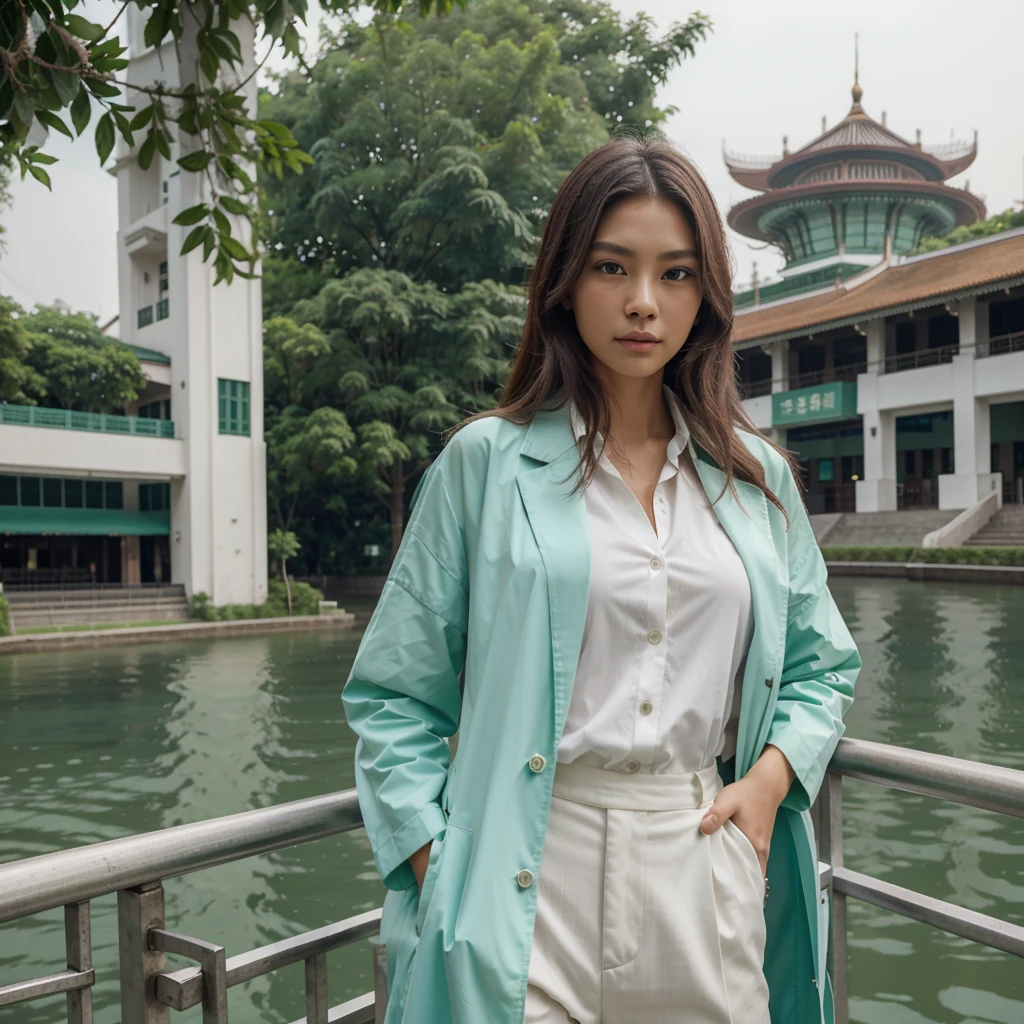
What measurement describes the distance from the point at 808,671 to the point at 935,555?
18.1 m

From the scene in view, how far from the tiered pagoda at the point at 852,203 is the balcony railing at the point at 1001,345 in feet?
22.5

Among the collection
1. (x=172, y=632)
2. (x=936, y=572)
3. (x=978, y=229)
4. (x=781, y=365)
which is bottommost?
(x=172, y=632)

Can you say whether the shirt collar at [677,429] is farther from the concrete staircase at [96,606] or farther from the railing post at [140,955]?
the concrete staircase at [96,606]

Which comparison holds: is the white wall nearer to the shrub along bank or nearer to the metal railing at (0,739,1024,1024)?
the shrub along bank

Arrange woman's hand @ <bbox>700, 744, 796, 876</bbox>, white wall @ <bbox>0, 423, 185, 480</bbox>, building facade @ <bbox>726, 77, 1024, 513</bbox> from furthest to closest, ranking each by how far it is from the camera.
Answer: building facade @ <bbox>726, 77, 1024, 513</bbox> → white wall @ <bbox>0, 423, 185, 480</bbox> → woman's hand @ <bbox>700, 744, 796, 876</bbox>

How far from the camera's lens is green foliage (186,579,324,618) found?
16281 millimetres

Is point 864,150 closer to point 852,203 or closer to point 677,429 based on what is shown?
point 852,203

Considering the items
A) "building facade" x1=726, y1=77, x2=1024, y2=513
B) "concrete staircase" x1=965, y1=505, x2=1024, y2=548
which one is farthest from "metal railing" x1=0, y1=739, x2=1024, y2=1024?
"building facade" x1=726, y1=77, x2=1024, y2=513

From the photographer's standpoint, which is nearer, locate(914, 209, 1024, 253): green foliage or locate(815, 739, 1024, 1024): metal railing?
locate(815, 739, 1024, 1024): metal railing

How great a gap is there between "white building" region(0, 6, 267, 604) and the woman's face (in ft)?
50.2

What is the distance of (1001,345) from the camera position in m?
21.0

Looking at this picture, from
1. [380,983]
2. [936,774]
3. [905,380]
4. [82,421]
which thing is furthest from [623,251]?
[905,380]

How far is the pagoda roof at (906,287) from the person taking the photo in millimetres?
19944

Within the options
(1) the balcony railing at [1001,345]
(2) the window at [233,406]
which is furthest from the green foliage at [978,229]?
(2) the window at [233,406]
